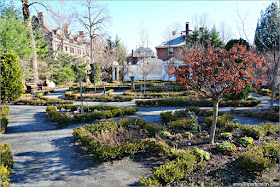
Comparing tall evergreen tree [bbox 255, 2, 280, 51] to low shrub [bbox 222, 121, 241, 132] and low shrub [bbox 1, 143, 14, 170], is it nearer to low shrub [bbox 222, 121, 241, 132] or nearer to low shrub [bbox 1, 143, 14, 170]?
low shrub [bbox 222, 121, 241, 132]

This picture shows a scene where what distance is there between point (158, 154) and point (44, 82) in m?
21.0

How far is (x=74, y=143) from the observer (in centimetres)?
546

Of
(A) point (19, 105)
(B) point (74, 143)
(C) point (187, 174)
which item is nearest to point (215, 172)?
(C) point (187, 174)

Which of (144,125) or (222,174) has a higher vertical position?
(144,125)

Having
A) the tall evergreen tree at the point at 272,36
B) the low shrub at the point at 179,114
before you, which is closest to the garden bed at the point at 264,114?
the tall evergreen tree at the point at 272,36

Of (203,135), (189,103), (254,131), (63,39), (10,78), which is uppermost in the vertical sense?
(63,39)

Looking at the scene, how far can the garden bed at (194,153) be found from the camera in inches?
135

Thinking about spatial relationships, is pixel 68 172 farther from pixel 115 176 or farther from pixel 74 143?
pixel 74 143

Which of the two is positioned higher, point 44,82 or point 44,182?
point 44,82

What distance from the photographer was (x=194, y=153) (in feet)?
13.2

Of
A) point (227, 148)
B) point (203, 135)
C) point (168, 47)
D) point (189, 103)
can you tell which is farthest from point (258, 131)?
point (168, 47)

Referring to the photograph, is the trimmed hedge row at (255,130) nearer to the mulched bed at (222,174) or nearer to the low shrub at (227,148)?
the mulched bed at (222,174)

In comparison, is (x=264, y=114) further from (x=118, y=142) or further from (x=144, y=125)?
(x=118, y=142)

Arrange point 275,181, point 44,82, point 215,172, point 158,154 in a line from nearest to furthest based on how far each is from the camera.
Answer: point 275,181 < point 215,172 < point 158,154 < point 44,82
